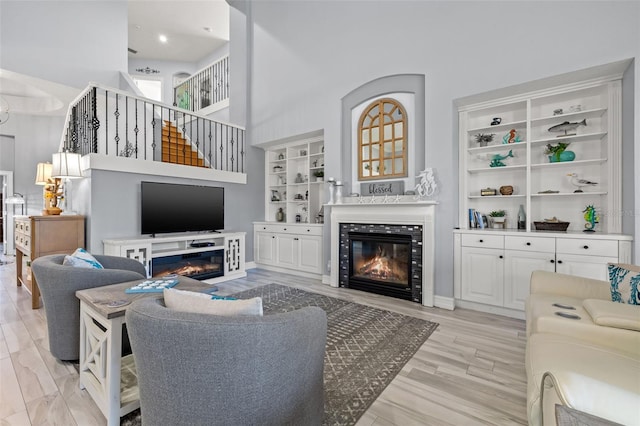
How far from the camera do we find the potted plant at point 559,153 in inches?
128

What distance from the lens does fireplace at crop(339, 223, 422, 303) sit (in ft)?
12.5

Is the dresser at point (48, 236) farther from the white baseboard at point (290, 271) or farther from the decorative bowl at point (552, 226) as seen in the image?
the decorative bowl at point (552, 226)

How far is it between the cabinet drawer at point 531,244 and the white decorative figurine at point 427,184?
1.00 meters

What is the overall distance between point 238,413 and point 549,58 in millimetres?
4162

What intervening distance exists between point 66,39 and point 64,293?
5.91m

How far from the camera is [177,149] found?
6.18 m

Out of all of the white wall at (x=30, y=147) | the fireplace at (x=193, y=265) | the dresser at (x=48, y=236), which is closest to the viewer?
the dresser at (x=48, y=236)

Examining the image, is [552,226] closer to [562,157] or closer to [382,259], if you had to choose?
[562,157]

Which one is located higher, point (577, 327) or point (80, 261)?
point (80, 261)

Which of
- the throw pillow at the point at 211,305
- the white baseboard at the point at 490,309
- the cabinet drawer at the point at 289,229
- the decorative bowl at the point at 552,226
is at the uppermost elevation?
the decorative bowl at the point at 552,226

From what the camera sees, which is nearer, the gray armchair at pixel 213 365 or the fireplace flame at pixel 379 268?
the gray armchair at pixel 213 365

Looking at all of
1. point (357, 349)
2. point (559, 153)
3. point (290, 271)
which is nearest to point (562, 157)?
point (559, 153)

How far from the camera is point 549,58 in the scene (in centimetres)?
304

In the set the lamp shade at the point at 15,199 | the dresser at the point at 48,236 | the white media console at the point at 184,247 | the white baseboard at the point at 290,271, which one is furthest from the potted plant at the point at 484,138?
the lamp shade at the point at 15,199
